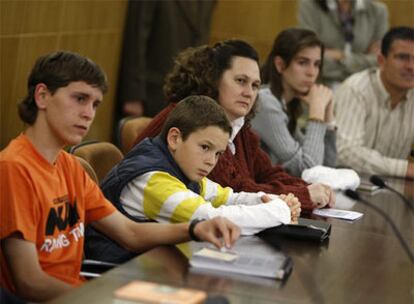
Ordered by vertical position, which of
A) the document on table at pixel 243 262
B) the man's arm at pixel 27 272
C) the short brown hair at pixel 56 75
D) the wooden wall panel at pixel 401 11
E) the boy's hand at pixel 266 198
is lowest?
the man's arm at pixel 27 272

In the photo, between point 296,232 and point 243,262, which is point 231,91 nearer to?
point 296,232

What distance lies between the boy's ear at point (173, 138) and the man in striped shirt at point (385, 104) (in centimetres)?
217

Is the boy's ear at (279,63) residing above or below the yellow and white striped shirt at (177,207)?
above

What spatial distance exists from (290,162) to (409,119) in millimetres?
1141

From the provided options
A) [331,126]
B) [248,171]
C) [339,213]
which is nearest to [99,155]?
[248,171]

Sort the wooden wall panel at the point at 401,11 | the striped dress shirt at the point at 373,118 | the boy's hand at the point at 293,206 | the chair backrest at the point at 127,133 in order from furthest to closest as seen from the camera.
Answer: the wooden wall panel at the point at 401,11 < the striped dress shirt at the point at 373,118 < the chair backrest at the point at 127,133 < the boy's hand at the point at 293,206

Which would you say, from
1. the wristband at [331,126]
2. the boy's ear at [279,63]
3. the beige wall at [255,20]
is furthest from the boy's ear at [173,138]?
the beige wall at [255,20]

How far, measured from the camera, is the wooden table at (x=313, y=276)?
2195mm

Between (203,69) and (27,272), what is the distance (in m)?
1.49

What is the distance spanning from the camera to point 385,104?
16.8ft

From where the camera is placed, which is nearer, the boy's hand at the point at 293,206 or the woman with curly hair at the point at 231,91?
the boy's hand at the point at 293,206

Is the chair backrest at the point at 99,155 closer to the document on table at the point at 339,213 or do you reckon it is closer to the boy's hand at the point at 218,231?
the document on table at the point at 339,213

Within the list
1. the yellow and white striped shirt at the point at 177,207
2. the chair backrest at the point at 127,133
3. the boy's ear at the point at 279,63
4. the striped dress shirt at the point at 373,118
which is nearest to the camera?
the yellow and white striped shirt at the point at 177,207

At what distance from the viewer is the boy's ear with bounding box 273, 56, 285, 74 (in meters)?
4.52
